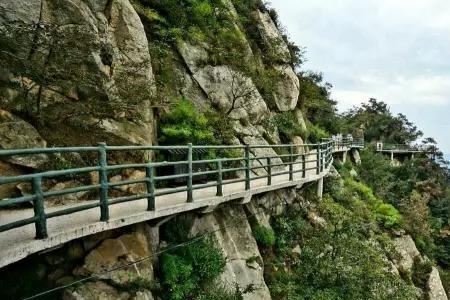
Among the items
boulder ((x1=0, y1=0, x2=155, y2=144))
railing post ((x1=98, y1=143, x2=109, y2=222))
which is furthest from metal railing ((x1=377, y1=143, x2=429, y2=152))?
railing post ((x1=98, y1=143, x2=109, y2=222))

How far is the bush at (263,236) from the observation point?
1203 centimetres

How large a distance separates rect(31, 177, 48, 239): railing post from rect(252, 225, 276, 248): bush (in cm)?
775

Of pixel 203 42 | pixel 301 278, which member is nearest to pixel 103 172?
pixel 301 278

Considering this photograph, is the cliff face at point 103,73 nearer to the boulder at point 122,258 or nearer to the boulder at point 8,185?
the boulder at point 8,185

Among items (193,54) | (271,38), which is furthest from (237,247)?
(271,38)

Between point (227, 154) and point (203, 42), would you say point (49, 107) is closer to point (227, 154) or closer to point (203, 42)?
point (227, 154)

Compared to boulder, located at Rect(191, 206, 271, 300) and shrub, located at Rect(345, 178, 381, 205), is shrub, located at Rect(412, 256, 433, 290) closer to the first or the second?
shrub, located at Rect(345, 178, 381, 205)

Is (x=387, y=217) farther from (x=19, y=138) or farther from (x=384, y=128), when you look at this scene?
(x=384, y=128)

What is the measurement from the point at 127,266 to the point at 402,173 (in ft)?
137

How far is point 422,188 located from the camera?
130 feet

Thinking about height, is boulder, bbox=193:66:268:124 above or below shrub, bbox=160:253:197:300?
above

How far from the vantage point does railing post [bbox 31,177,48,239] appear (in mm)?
4723

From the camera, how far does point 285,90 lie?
2383 cm

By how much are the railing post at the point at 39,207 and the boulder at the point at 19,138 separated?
3.41 meters
